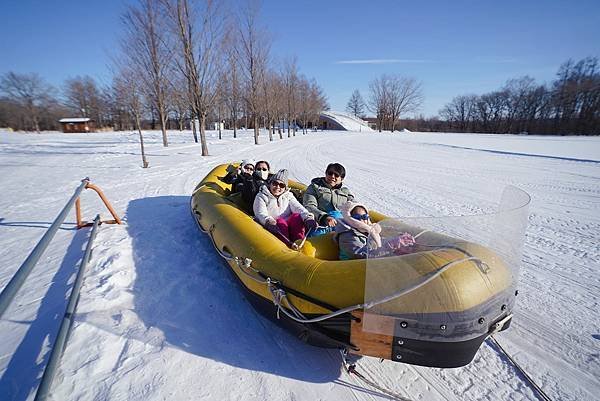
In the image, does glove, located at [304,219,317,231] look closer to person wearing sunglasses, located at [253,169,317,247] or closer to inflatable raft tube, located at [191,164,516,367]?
person wearing sunglasses, located at [253,169,317,247]

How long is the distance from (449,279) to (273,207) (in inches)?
94.2

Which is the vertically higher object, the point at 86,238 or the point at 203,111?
the point at 203,111

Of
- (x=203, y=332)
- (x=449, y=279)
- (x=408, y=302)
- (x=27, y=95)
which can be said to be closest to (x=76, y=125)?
(x=27, y=95)

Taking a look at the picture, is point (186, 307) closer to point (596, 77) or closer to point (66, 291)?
point (66, 291)

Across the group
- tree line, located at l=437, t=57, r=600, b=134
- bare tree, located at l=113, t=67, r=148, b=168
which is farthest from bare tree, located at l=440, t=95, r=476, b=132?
bare tree, located at l=113, t=67, r=148, b=168

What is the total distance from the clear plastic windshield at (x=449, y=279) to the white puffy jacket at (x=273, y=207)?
175cm

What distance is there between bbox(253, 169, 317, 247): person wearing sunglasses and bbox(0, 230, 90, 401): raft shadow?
7.24ft

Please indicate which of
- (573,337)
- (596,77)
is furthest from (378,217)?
(596,77)

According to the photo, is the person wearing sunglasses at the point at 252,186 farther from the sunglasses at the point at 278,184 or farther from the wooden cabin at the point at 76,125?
the wooden cabin at the point at 76,125

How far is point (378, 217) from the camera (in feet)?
11.3

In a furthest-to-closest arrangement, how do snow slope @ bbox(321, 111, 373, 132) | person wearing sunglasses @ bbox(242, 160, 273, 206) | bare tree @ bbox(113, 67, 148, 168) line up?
snow slope @ bbox(321, 111, 373, 132), bare tree @ bbox(113, 67, 148, 168), person wearing sunglasses @ bbox(242, 160, 273, 206)

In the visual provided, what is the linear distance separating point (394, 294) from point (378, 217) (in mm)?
1847

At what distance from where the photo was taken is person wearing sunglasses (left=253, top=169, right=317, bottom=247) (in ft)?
10.9

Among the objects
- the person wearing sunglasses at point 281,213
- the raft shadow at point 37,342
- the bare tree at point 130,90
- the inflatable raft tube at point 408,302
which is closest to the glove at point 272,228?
the person wearing sunglasses at point 281,213
